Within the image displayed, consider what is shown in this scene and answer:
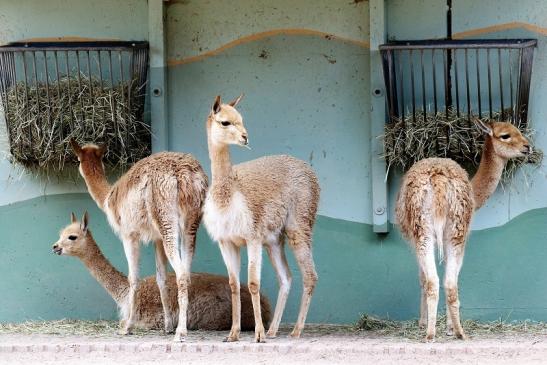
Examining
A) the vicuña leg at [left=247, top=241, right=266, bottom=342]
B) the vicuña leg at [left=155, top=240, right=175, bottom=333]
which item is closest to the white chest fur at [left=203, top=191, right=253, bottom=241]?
the vicuña leg at [left=247, top=241, right=266, bottom=342]

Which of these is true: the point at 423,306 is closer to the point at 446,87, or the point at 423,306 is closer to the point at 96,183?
the point at 446,87

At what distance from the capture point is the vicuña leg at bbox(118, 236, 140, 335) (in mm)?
10000

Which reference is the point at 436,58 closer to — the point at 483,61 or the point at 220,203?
the point at 483,61

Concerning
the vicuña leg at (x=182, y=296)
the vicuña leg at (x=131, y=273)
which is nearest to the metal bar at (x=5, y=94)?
the vicuña leg at (x=131, y=273)

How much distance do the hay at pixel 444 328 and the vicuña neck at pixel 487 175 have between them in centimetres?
95

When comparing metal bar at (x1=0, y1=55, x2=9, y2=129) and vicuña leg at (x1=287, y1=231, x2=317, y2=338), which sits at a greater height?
metal bar at (x1=0, y1=55, x2=9, y2=129)

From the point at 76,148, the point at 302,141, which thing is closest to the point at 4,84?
the point at 76,148

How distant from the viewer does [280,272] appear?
9867 millimetres

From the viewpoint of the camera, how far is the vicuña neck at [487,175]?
33.3 ft

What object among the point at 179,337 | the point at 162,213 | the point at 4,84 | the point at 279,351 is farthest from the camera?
the point at 4,84

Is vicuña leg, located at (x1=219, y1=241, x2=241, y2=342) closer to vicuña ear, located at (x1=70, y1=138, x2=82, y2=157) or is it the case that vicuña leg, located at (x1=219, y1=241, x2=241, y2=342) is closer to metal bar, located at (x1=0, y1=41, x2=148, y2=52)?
vicuña ear, located at (x1=70, y1=138, x2=82, y2=157)

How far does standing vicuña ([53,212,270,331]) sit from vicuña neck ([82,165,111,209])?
0.34 metres

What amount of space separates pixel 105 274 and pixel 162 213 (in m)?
1.13

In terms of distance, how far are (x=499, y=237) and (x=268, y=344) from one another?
2472mm
